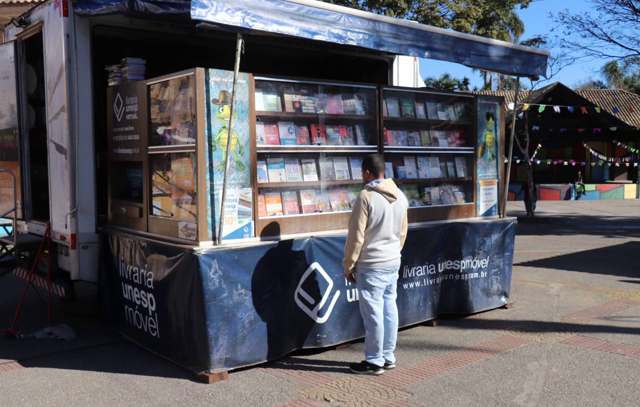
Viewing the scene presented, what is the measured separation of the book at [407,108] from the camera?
6.61m

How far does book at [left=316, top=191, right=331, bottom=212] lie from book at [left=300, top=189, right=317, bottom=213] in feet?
0.13

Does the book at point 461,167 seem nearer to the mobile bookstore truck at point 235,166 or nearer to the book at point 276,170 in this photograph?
the mobile bookstore truck at point 235,166

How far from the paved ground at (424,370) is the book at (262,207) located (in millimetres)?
1254

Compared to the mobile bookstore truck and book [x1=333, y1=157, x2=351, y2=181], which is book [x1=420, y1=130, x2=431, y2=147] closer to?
the mobile bookstore truck

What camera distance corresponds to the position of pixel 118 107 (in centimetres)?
595

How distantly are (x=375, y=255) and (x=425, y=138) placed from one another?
240 centimetres

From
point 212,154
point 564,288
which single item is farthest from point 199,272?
point 564,288

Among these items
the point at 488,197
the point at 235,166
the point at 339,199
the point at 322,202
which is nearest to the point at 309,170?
the point at 322,202

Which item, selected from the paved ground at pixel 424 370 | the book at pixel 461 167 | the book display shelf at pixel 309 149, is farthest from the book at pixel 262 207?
the book at pixel 461 167

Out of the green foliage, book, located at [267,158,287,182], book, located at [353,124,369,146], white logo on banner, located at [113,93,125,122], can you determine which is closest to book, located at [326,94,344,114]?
book, located at [353,124,369,146]

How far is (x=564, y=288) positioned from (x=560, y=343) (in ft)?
9.14

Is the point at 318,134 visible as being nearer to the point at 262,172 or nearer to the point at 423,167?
the point at 262,172

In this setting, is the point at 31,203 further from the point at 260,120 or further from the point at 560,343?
the point at 560,343

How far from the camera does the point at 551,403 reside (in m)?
4.38
